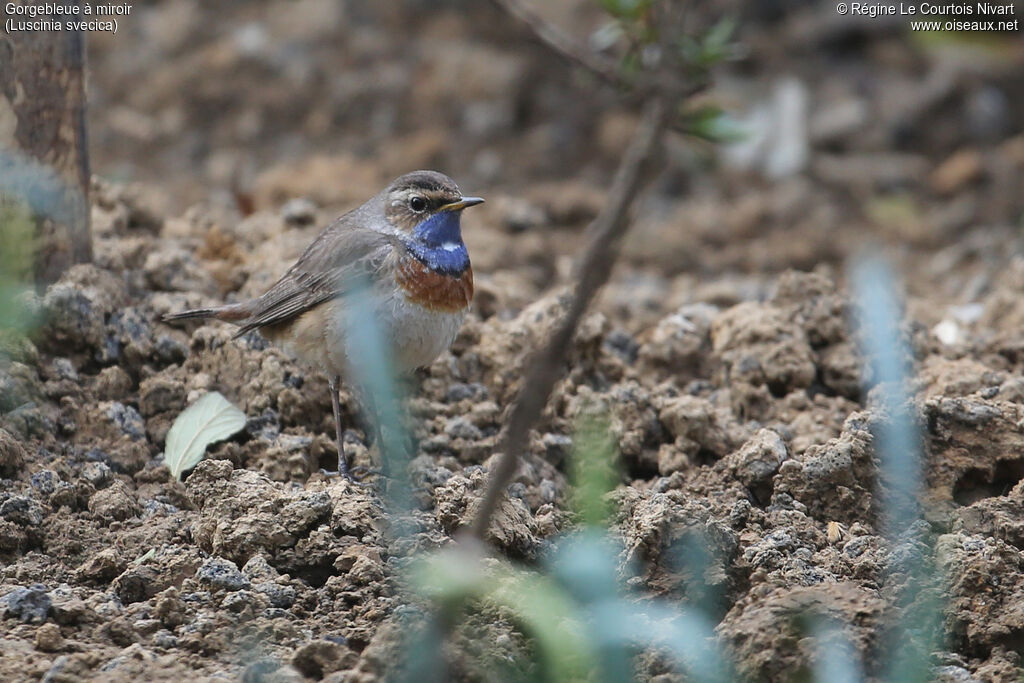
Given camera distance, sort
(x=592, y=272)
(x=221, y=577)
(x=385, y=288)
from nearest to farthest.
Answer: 1. (x=592, y=272)
2. (x=221, y=577)
3. (x=385, y=288)

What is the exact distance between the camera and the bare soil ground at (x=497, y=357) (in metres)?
3.49

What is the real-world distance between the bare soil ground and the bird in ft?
0.58

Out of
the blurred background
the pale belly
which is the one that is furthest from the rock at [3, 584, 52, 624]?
the blurred background

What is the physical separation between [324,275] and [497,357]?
2.82ft

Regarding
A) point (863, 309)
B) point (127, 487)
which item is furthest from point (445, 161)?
point (127, 487)

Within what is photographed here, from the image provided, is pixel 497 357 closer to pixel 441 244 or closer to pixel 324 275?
pixel 441 244

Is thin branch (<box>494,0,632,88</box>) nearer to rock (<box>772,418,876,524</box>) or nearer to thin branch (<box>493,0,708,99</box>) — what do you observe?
thin branch (<box>493,0,708,99</box>)

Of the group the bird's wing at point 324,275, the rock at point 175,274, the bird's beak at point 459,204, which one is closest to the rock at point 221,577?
the bird's wing at point 324,275

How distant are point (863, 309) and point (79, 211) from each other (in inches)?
137

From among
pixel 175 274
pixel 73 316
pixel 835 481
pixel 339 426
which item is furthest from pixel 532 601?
pixel 175 274

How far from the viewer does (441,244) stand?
5.19m

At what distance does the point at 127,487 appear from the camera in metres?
4.29

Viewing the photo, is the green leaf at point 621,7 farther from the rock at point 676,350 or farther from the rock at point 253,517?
the rock at point 253,517

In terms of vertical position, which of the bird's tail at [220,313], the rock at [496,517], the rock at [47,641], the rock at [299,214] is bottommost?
the rock at [47,641]
